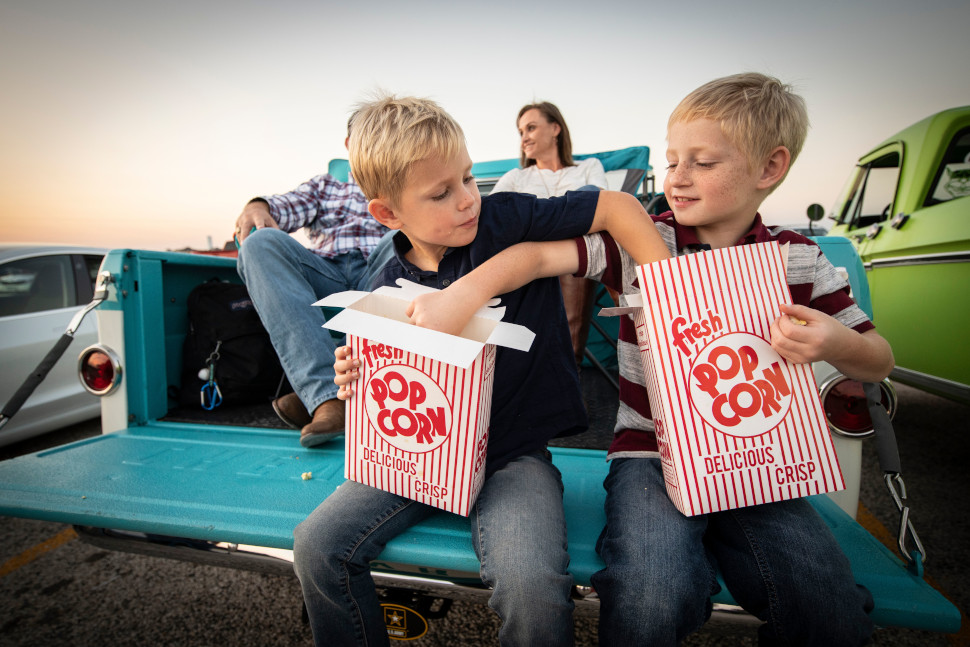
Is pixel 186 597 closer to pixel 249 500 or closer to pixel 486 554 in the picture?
pixel 249 500

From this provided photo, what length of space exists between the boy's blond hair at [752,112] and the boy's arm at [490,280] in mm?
400

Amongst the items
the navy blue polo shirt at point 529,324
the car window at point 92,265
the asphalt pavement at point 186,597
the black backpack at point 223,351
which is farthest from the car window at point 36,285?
the navy blue polo shirt at point 529,324

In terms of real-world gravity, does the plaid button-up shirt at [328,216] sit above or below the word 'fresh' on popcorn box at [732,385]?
above

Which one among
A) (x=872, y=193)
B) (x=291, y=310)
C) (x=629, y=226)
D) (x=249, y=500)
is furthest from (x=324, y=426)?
(x=872, y=193)

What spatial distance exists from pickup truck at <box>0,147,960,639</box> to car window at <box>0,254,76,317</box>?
2.01 m

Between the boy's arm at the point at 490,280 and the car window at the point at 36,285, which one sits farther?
the car window at the point at 36,285

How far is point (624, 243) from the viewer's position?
1.04m

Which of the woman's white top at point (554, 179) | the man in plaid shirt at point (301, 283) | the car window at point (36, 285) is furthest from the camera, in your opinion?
the car window at point (36, 285)

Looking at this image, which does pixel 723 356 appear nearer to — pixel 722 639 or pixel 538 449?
pixel 538 449

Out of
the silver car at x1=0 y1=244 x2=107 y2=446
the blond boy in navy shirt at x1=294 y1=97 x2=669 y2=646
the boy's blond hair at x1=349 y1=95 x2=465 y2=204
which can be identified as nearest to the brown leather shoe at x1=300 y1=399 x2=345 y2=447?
the blond boy in navy shirt at x1=294 y1=97 x2=669 y2=646

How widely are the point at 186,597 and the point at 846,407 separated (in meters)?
2.09

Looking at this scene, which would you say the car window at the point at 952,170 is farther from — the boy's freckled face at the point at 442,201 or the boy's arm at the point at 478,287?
the boy's freckled face at the point at 442,201

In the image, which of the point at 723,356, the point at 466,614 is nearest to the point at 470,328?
the point at 723,356

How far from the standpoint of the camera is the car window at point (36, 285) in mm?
2871
